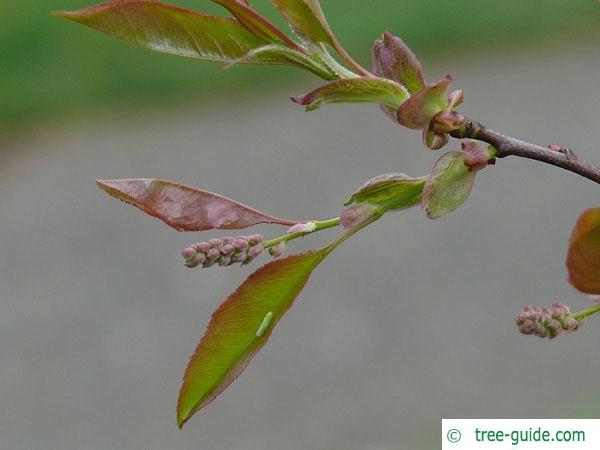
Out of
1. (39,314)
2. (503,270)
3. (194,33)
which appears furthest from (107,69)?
(194,33)

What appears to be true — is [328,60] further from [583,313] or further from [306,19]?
[583,313]

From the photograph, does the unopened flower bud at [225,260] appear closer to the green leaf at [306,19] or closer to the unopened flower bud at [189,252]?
the unopened flower bud at [189,252]

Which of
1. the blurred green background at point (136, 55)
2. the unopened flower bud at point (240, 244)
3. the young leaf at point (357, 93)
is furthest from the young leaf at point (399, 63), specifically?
the blurred green background at point (136, 55)

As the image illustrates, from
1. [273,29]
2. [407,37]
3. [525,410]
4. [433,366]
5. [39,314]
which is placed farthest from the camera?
[407,37]

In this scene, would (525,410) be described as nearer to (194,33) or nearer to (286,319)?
(286,319)

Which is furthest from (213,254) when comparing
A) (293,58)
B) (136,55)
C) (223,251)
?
(136,55)

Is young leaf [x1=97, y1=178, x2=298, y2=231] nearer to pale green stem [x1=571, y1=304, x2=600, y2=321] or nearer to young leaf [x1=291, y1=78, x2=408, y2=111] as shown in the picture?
young leaf [x1=291, y1=78, x2=408, y2=111]
